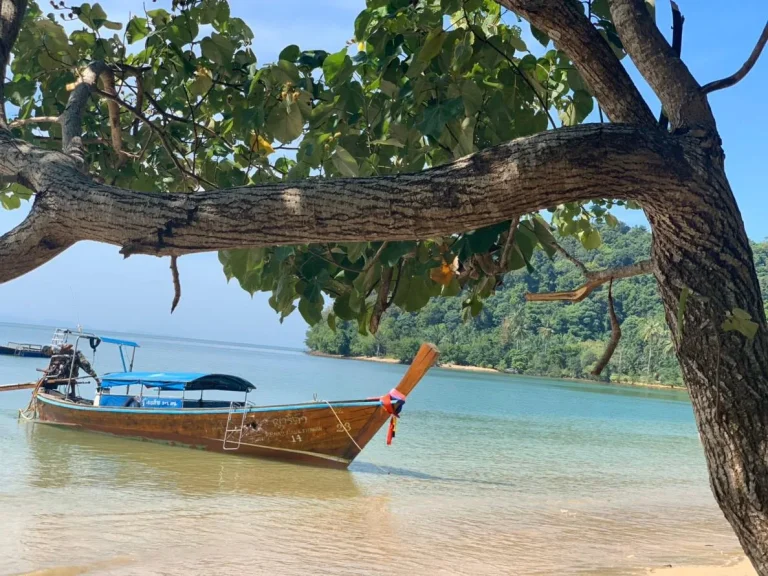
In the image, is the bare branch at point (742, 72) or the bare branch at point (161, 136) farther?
the bare branch at point (161, 136)

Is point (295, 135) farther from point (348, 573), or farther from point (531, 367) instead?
point (531, 367)

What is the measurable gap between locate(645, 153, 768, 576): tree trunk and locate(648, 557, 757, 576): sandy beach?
4920 mm

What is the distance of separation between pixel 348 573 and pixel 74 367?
37.8ft

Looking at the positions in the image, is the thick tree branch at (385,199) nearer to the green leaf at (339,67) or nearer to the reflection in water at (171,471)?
the green leaf at (339,67)

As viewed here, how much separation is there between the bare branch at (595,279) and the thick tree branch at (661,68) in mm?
412

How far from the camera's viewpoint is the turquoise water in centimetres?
656

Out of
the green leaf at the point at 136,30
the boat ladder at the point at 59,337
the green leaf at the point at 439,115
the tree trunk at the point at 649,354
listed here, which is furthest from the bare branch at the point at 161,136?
the tree trunk at the point at 649,354

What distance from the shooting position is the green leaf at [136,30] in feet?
9.13

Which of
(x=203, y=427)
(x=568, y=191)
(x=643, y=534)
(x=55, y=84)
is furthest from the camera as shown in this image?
(x=203, y=427)

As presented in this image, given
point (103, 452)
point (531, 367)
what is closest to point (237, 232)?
point (103, 452)

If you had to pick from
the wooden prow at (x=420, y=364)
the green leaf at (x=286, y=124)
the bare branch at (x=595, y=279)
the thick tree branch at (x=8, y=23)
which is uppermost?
the thick tree branch at (x=8, y=23)

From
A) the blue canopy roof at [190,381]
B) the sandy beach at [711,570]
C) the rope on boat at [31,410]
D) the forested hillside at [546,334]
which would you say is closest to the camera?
the sandy beach at [711,570]

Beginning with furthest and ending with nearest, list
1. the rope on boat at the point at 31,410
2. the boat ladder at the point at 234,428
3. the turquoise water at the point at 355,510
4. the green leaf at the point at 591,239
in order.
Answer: the rope on boat at the point at 31,410 < the boat ladder at the point at 234,428 < the turquoise water at the point at 355,510 < the green leaf at the point at 591,239

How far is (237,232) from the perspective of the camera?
1.35 meters
